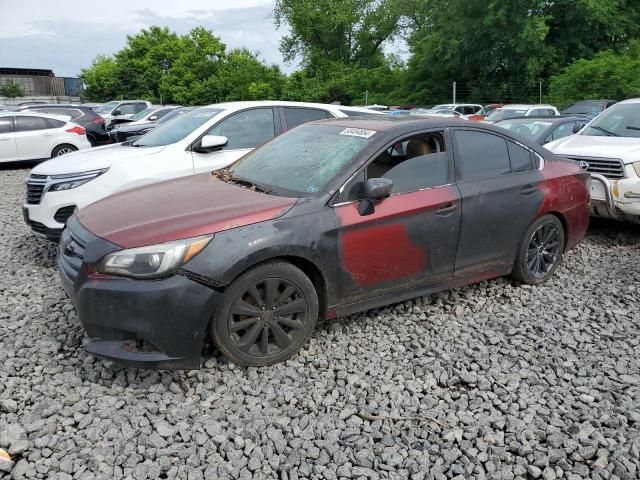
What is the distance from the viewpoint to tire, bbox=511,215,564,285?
15.8 ft

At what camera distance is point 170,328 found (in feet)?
10.4

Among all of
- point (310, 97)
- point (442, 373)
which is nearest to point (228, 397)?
point (442, 373)

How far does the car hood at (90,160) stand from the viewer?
5.71m

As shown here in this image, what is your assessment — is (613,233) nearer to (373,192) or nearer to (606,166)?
(606,166)

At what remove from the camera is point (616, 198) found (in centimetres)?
616

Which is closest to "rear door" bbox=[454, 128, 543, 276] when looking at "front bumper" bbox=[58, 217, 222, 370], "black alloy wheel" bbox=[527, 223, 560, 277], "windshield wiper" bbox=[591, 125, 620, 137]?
"black alloy wheel" bbox=[527, 223, 560, 277]

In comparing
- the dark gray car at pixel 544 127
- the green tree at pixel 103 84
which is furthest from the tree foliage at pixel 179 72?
the dark gray car at pixel 544 127

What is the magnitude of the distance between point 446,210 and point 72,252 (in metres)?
2.65

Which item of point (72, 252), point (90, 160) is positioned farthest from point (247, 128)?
point (72, 252)

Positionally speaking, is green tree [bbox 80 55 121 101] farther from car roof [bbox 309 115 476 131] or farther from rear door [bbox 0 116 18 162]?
car roof [bbox 309 115 476 131]

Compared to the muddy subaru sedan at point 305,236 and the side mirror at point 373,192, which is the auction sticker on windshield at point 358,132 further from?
the side mirror at point 373,192

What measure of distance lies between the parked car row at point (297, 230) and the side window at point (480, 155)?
13 mm

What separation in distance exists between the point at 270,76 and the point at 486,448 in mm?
45053

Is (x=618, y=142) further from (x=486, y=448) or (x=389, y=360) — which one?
(x=486, y=448)
